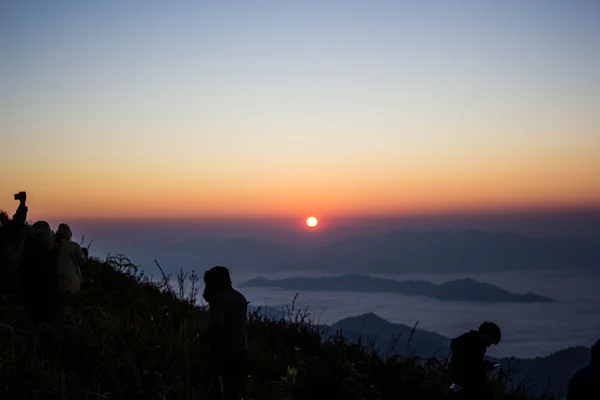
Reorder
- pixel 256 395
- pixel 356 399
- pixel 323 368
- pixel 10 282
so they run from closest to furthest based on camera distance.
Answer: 1. pixel 356 399
2. pixel 256 395
3. pixel 323 368
4. pixel 10 282

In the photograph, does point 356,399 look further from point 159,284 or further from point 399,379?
point 159,284

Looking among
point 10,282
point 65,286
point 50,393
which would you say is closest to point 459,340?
point 50,393

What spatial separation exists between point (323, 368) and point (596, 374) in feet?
8.68

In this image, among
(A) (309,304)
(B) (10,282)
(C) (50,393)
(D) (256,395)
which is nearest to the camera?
(C) (50,393)

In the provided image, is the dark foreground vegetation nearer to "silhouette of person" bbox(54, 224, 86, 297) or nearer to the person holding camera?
"silhouette of person" bbox(54, 224, 86, 297)

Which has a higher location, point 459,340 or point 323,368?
point 459,340

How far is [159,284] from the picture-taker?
39.2ft

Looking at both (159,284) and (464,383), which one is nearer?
(464,383)

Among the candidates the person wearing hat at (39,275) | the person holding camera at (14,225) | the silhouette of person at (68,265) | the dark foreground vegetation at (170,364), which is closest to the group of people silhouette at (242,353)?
the dark foreground vegetation at (170,364)

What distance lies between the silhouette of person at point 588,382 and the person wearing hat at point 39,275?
19.3 ft

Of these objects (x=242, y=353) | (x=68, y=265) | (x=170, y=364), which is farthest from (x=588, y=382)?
(x=68, y=265)

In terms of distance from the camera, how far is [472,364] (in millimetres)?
5414

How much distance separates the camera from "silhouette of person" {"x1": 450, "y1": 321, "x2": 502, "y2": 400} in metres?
5.41

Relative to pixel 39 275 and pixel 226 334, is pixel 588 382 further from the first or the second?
pixel 39 275
